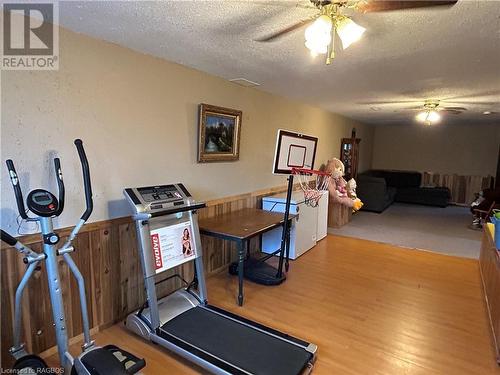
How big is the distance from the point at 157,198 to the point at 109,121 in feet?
2.23

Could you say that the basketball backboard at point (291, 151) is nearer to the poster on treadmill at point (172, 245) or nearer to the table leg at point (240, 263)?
the table leg at point (240, 263)

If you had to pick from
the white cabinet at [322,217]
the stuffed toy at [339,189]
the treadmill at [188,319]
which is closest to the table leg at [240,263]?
the treadmill at [188,319]

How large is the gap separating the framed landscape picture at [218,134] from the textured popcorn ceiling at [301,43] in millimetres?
393

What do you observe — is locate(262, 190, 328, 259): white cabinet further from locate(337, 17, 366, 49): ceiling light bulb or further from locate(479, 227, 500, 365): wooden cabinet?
locate(337, 17, 366, 49): ceiling light bulb

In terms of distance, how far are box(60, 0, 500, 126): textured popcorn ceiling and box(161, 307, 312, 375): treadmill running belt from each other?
211 centimetres

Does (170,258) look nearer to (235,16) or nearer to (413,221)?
(235,16)

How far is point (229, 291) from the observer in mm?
3203

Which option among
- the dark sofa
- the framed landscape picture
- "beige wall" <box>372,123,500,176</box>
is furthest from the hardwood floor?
"beige wall" <box>372,123,500,176</box>

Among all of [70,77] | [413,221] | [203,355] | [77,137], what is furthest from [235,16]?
[413,221]

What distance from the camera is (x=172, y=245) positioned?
8.42ft

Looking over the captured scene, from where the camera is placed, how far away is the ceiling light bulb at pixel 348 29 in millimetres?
1479

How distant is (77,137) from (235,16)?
1.34 m

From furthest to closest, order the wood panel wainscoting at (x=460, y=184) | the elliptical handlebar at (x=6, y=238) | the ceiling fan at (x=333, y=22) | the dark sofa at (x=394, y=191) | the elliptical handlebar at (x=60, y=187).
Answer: the wood panel wainscoting at (x=460, y=184) < the dark sofa at (x=394, y=191) < the elliptical handlebar at (x=60, y=187) < the elliptical handlebar at (x=6, y=238) < the ceiling fan at (x=333, y=22)

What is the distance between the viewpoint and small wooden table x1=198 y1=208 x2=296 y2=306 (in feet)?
9.16
